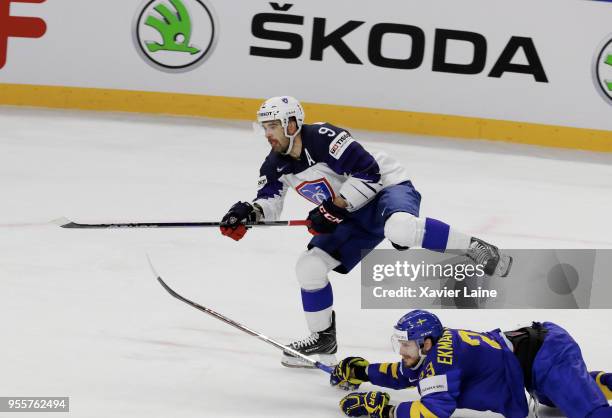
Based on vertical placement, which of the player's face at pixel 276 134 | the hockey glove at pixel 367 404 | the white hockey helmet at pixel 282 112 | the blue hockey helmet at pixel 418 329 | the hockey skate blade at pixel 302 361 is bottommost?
the hockey skate blade at pixel 302 361

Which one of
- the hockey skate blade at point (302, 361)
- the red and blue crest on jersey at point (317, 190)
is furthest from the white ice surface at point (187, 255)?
the red and blue crest on jersey at point (317, 190)

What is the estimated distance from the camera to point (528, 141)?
8.98m

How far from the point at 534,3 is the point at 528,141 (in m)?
1.14

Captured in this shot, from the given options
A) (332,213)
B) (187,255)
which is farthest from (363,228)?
(187,255)

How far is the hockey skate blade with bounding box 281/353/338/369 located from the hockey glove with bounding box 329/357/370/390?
21cm

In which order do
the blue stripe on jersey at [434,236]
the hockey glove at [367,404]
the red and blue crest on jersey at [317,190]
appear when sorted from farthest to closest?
the red and blue crest on jersey at [317,190]
the blue stripe on jersey at [434,236]
the hockey glove at [367,404]

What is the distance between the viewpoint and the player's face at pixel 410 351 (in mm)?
3732

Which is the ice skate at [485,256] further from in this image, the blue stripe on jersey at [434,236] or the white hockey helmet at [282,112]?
the white hockey helmet at [282,112]

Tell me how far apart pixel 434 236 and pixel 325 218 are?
1.47 ft

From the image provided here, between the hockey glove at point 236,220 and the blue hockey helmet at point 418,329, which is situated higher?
the hockey glove at point 236,220

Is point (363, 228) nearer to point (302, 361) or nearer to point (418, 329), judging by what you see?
point (302, 361)

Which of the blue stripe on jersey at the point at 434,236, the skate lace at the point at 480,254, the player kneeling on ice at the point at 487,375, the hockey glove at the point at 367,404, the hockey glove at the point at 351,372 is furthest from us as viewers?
the skate lace at the point at 480,254

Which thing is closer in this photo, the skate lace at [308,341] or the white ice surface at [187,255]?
the white ice surface at [187,255]

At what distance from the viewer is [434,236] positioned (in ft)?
14.3
